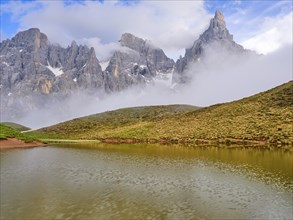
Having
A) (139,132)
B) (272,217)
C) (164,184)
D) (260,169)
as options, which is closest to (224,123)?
(139,132)

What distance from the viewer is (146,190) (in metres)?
39.9

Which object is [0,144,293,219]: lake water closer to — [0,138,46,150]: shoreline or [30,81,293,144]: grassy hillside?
[0,138,46,150]: shoreline

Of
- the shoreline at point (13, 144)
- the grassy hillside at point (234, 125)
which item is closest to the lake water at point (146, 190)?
the shoreline at point (13, 144)

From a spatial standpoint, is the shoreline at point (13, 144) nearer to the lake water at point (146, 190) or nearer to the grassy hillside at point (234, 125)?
the lake water at point (146, 190)

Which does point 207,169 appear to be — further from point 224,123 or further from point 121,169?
point 224,123

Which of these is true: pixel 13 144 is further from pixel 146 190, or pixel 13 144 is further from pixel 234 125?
pixel 234 125

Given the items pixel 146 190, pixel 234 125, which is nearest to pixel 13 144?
pixel 146 190

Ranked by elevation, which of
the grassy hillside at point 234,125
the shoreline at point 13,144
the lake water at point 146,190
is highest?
the grassy hillside at point 234,125

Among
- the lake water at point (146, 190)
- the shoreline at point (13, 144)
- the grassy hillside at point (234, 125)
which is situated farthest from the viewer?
the grassy hillside at point (234, 125)

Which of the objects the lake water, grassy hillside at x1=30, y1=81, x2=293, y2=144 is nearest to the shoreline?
the lake water

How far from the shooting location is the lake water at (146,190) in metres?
31.0

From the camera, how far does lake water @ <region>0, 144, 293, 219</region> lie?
31.0 m

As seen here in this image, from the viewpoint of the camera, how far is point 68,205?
33156mm

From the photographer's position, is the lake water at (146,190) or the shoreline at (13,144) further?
the shoreline at (13,144)
